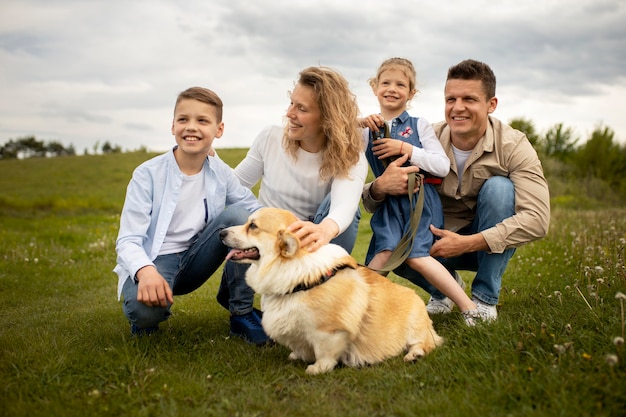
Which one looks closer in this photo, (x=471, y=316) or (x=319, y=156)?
(x=471, y=316)

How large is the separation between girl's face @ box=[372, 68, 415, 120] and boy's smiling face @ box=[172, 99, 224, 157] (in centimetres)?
174

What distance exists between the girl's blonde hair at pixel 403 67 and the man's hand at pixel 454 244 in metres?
1.58

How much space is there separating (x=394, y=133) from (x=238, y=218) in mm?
1686

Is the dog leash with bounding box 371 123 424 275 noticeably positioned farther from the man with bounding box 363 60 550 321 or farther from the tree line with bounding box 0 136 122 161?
the tree line with bounding box 0 136 122 161

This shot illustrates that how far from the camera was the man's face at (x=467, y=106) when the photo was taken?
4270mm

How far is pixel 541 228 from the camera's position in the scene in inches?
162

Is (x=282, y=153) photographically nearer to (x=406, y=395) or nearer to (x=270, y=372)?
(x=270, y=372)

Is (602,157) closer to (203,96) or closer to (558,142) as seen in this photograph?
(558,142)

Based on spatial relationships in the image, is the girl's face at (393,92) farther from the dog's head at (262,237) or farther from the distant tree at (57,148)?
the distant tree at (57,148)

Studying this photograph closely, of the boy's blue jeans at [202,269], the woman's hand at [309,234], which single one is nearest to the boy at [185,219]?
the boy's blue jeans at [202,269]

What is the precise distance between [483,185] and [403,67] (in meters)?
1.44

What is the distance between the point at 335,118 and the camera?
3.96 meters

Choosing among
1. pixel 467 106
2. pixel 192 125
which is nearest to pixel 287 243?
pixel 192 125

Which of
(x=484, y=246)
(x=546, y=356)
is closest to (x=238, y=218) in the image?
(x=484, y=246)
